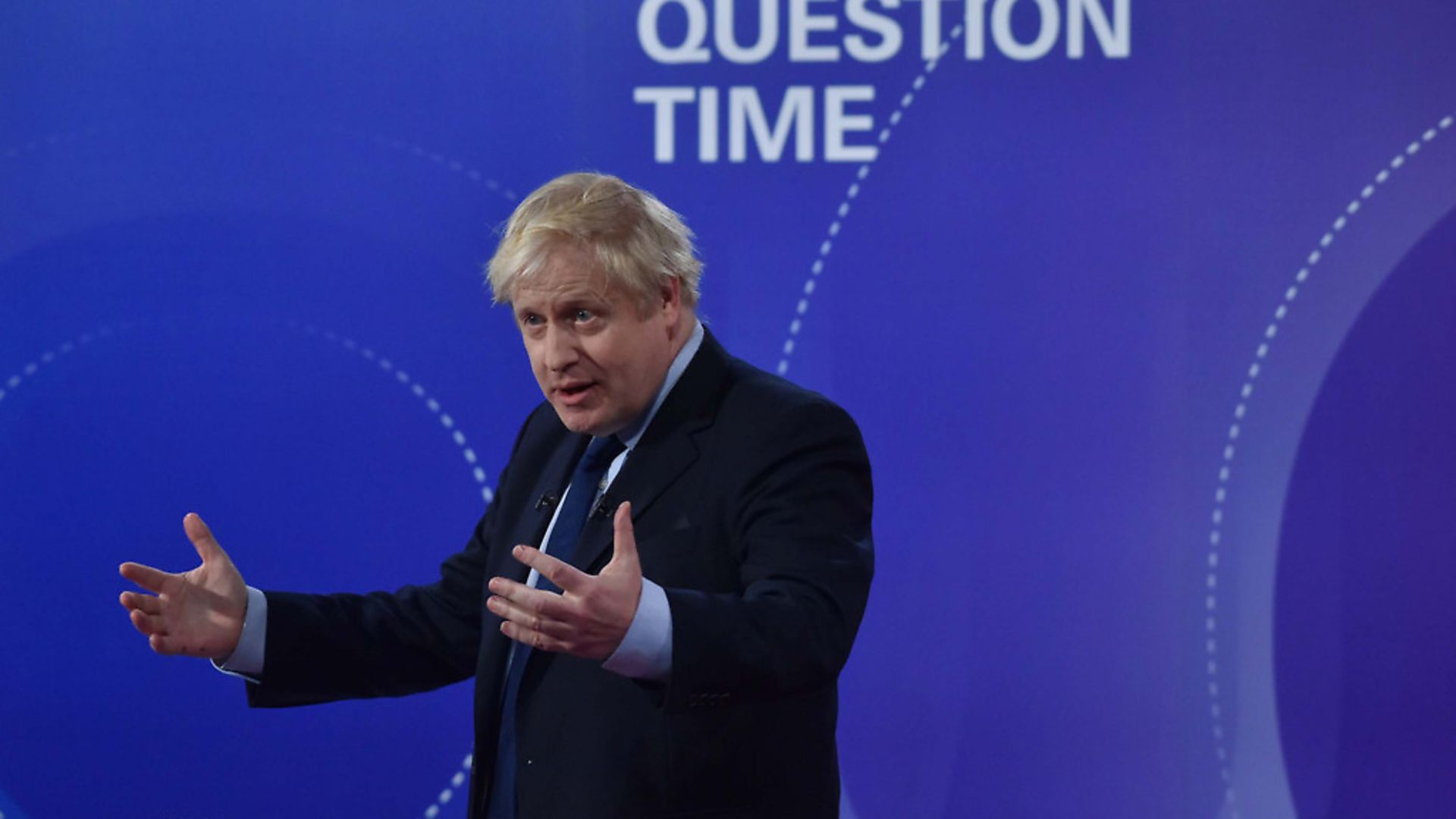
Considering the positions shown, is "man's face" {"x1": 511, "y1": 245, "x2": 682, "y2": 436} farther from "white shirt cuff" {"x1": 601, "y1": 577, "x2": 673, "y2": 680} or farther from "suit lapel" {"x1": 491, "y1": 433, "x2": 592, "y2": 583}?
"white shirt cuff" {"x1": 601, "y1": 577, "x2": 673, "y2": 680}

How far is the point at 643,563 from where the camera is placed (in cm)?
191

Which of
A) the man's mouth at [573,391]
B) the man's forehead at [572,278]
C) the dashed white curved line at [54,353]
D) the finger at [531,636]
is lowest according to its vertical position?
the finger at [531,636]

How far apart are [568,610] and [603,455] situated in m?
0.54

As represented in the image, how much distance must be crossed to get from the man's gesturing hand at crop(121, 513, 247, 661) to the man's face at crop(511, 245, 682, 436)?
49 cm

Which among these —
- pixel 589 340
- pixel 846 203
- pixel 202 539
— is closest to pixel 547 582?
pixel 589 340

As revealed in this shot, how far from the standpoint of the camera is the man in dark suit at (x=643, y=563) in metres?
1.81

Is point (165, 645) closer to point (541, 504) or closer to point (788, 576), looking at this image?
point (541, 504)

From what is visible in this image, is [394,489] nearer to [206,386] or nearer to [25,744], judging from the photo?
[206,386]

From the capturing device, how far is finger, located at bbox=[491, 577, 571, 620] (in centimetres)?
155

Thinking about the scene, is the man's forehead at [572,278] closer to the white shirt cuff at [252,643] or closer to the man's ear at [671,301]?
the man's ear at [671,301]

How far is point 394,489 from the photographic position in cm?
328

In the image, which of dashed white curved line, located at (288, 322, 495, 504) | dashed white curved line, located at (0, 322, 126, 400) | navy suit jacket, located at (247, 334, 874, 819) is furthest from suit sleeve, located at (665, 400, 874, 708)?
dashed white curved line, located at (0, 322, 126, 400)

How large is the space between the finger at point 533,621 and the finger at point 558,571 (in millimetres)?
39

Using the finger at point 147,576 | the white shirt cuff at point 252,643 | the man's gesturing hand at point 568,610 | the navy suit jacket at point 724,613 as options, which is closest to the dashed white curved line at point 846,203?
the navy suit jacket at point 724,613
